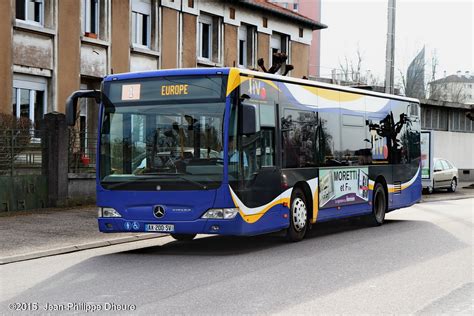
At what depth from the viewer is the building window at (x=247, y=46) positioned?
35.0 m

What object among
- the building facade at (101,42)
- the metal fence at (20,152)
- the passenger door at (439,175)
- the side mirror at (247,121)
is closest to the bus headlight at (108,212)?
the side mirror at (247,121)

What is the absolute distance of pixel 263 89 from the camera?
1373 centimetres

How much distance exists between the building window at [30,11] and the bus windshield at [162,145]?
11.8 meters

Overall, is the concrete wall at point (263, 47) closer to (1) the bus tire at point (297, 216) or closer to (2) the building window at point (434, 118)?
(2) the building window at point (434, 118)

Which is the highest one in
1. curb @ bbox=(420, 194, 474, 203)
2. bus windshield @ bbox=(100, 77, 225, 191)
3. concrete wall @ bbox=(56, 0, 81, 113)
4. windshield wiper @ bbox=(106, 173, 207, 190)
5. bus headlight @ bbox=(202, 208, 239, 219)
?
concrete wall @ bbox=(56, 0, 81, 113)

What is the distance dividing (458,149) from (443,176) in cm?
1408

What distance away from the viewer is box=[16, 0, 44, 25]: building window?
24031 mm

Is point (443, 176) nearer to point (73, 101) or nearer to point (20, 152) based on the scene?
point (20, 152)

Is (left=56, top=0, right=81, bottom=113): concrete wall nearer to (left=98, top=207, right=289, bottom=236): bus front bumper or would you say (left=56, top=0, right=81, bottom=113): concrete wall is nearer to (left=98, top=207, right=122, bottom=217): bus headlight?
(left=98, top=207, right=122, bottom=217): bus headlight

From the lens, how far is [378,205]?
18.7 meters

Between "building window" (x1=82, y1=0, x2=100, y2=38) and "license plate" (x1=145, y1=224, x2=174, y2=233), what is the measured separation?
1453 centimetres

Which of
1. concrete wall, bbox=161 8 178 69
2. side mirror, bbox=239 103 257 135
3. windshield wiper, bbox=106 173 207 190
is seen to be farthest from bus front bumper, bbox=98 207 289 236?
concrete wall, bbox=161 8 178 69

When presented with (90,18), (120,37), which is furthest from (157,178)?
(120,37)

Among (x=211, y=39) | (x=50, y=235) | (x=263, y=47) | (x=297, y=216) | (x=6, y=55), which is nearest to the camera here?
(x=297, y=216)
